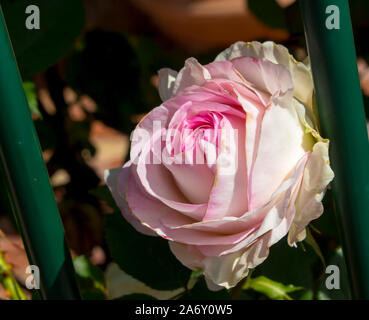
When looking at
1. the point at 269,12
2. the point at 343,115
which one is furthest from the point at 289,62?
the point at 269,12

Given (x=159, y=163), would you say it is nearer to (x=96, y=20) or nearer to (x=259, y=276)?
(x=259, y=276)

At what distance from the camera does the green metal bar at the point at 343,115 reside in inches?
10.5

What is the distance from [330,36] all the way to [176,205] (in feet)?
0.36

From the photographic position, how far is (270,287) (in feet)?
1.29

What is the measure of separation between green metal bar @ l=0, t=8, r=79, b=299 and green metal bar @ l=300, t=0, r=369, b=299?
0.46ft

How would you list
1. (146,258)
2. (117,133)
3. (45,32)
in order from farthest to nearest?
(117,133)
(45,32)
(146,258)

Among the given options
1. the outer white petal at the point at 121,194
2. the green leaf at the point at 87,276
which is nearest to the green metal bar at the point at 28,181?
the outer white petal at the point at 121,194

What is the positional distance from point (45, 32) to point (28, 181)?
0.24 m

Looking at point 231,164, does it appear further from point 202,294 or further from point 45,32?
point 45,32

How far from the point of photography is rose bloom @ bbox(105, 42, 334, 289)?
28cm

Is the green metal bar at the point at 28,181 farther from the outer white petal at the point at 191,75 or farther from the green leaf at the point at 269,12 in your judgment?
the green leaf at the point at 269,12

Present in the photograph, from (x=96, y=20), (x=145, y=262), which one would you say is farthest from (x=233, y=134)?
(x=96, y=20)

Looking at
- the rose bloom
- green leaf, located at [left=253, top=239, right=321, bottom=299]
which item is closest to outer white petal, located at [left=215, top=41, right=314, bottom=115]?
the rose bloom

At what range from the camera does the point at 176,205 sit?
0.95ft
